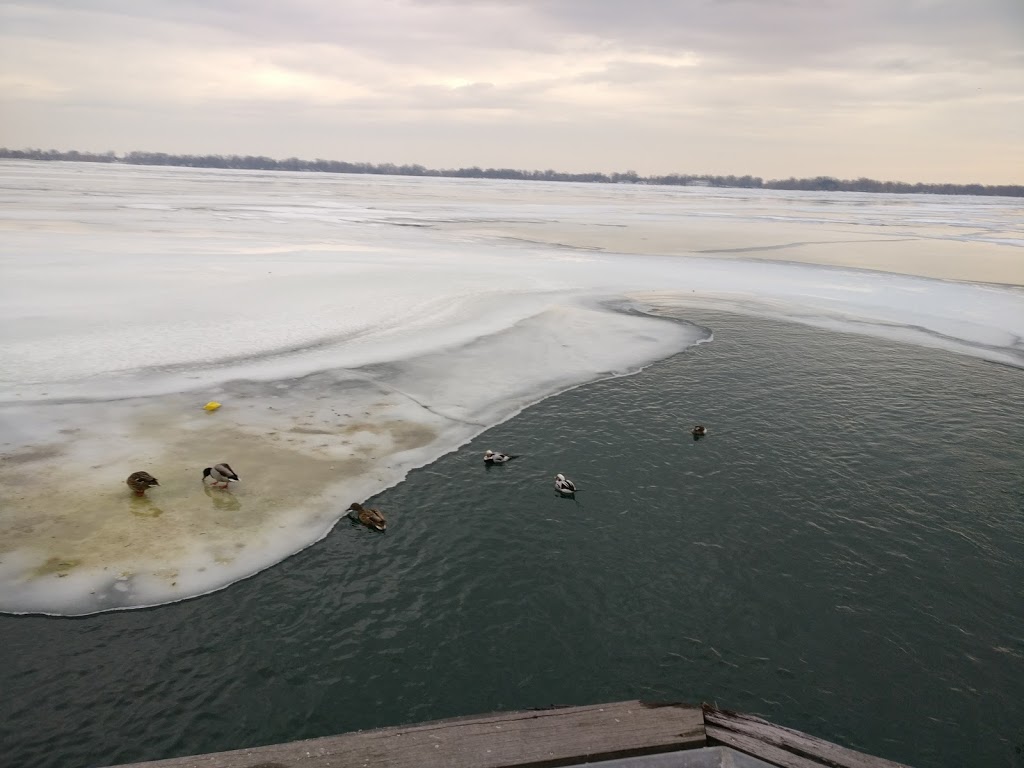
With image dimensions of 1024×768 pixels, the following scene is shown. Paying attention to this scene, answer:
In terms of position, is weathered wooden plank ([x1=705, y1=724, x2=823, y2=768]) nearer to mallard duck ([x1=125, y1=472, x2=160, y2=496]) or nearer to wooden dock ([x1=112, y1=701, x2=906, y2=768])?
wooden dock ([x1=112, y1=701, x2=906, y2=768])

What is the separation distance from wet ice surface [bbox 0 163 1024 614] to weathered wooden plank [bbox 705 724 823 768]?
196 inches

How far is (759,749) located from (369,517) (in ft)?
16.4

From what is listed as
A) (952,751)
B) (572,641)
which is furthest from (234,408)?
(952,751)

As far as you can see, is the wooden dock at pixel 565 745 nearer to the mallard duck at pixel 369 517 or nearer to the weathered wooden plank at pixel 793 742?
the weathered wooden plank at pixel 793 742

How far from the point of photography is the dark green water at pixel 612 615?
546 centimetres

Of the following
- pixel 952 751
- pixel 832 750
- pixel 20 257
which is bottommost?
pixel 952 751

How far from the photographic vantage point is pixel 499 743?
14.4 ft

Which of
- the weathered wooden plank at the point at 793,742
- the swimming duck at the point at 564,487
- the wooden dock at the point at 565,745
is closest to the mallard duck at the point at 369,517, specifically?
the swimming duck at the point at 564,487

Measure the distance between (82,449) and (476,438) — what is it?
5.70 metres

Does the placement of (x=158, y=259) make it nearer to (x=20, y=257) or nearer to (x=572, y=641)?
(x=20, y=257)

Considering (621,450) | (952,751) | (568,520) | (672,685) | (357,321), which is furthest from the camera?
(357,321)

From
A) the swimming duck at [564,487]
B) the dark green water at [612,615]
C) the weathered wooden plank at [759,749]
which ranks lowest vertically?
the dark green water at [612,615]

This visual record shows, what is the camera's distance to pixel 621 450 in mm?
10359

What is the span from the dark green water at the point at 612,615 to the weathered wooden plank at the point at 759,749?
1.13m
